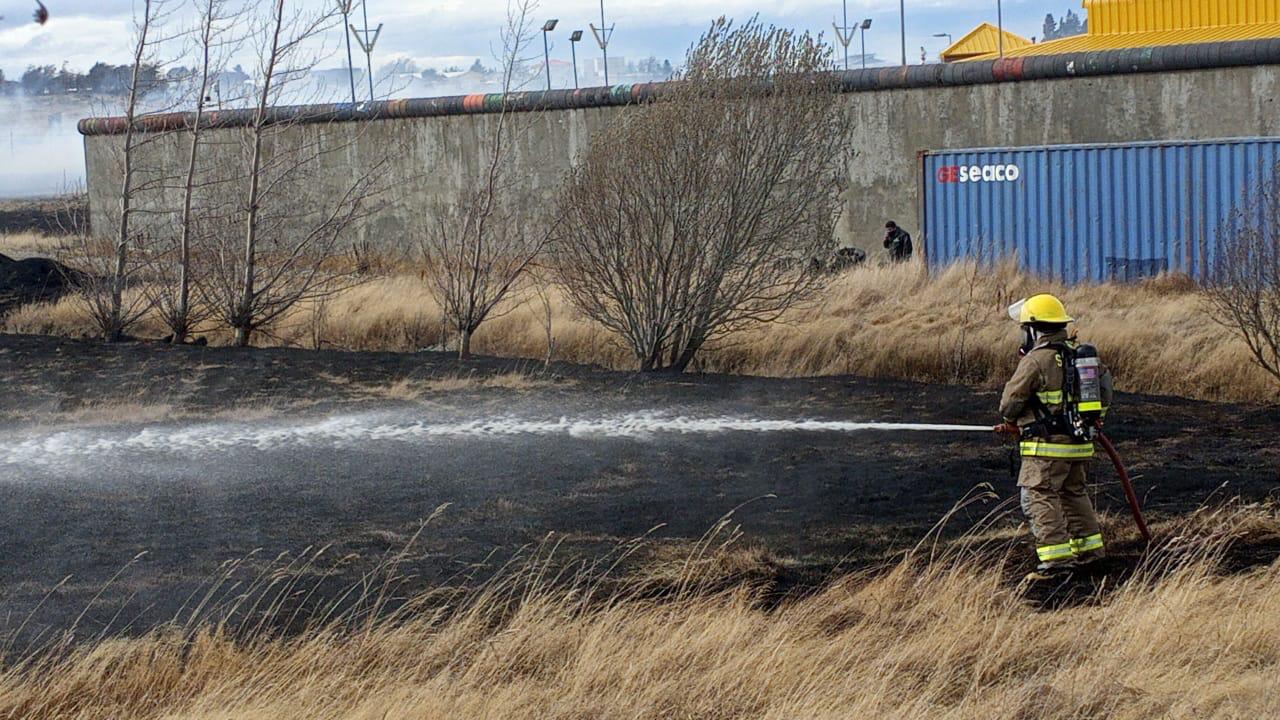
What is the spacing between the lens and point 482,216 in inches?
609

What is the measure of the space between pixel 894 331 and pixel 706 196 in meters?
2.63

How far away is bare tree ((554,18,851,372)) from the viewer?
525 inches

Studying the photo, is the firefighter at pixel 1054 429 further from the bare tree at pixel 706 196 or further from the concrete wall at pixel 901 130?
the concrete wall at pixel 901 130

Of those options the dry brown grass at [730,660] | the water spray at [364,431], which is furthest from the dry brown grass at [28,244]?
the dry brown grass at [730,660]

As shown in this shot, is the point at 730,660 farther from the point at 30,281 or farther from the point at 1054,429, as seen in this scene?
the point at 30,281

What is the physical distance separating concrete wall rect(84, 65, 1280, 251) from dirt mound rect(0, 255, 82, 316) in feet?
8.14

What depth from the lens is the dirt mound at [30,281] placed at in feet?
67.3

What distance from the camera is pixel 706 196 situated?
44.0 feet

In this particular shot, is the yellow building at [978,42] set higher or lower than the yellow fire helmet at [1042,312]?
higher

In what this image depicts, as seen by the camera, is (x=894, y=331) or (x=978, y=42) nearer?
(x=894, y=331)

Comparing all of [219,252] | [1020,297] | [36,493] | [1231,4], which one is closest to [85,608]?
[36,493]

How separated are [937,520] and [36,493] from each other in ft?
19.3

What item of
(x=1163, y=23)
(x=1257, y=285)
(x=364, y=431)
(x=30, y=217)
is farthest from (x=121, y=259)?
(x=30, y=217)

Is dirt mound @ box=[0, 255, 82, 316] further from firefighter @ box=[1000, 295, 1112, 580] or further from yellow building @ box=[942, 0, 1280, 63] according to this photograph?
firefighter @ box=[1000, 295, 1112, 580]
